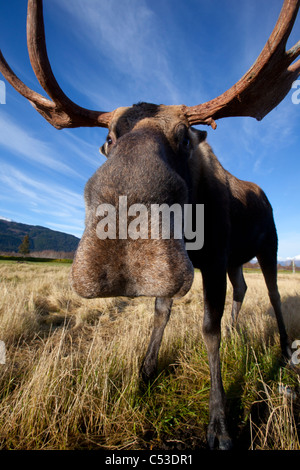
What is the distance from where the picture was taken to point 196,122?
267cm

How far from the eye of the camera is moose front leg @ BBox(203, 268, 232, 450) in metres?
2.05

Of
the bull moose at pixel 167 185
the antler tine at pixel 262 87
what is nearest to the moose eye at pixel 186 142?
the bull moose at pixel 167 185

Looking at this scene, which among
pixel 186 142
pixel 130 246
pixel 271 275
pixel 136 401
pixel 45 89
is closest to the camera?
pixel 130 246

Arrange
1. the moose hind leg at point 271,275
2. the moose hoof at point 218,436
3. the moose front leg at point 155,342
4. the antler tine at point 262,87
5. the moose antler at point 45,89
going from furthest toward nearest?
the moose hind leg at point 271,275 → the moose front leg at point 155,342 → the moose antler at point 45,89 → the antler tine at point 262,87 → the moose hoof at point 218,436

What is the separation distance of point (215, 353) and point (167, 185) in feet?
6.49

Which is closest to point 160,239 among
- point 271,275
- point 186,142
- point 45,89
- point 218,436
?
point 186,142

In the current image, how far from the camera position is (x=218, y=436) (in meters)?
2.04

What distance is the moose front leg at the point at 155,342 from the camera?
9.52ft

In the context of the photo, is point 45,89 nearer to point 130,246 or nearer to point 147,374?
point 130,246

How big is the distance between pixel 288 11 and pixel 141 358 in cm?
398

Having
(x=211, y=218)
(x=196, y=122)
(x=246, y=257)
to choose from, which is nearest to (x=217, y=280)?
(x=211, y=218)

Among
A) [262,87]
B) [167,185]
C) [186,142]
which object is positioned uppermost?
[262,87]

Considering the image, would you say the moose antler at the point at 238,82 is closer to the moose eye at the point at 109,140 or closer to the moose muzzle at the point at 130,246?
the moose eye at the point at 109,140

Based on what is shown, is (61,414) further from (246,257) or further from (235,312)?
(235,312)
